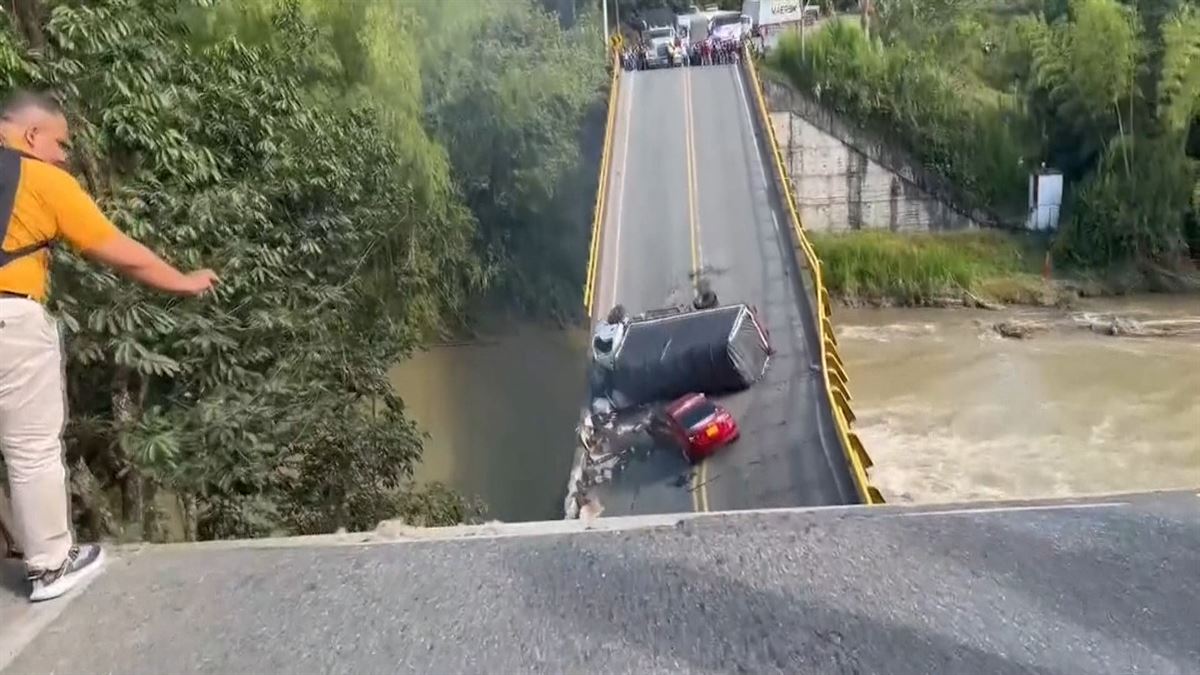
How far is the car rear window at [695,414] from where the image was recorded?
433 inches

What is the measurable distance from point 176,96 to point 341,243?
1.72 metres

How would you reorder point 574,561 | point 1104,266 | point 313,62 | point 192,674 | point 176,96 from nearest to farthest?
1. point 192,674
2. point 574,561
3. point 176,96
4. point 313,62
5. point 1104,266

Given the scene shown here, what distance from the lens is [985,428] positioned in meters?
17.7

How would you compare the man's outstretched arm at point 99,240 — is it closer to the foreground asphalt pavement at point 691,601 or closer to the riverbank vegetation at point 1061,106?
the foreground asphalt pavement at point 691,601

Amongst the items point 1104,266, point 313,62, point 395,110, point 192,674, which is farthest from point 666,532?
point 1104,266

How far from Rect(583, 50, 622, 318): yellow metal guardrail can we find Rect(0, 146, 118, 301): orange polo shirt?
1104 centimetres

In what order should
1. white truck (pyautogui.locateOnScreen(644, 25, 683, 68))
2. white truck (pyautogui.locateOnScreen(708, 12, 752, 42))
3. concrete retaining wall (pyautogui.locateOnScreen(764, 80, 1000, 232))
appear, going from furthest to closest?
1. white truck (pyautogui.locateOnScreen(708, 12, 752, 42))
2. concrete retaining wall (pyautogui.locateOnScreen(764, 80, 1000, 232))
3. white truck (pyautogui.locateOnScreen(644, 25, 683, 68))

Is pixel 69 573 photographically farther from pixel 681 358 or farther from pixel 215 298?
pixel 681 358

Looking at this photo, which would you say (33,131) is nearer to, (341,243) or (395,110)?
(341,243)

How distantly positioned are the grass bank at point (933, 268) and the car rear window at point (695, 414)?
1460cm

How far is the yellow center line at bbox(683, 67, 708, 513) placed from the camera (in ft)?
34.5

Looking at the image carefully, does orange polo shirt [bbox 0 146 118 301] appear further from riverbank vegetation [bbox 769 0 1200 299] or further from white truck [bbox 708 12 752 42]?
white truck [bbox 708 12 752 42]

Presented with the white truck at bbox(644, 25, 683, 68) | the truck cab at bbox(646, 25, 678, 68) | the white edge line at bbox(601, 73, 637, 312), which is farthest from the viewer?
the truck cab at bbox(646, 25, 678, 68)

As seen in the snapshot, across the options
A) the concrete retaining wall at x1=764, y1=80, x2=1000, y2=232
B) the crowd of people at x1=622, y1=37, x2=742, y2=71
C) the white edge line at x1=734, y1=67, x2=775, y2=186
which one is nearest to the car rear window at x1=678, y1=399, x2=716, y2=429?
the white edge line at x1=734, y1=67, x2=775, y2=186
